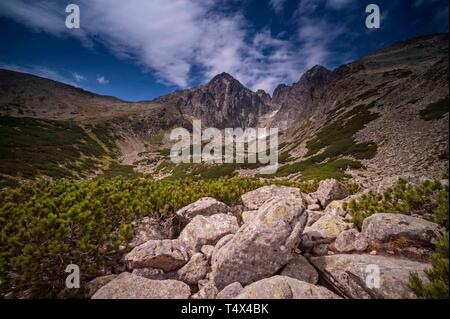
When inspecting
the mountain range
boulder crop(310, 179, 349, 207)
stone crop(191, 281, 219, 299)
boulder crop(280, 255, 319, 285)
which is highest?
the mountain range

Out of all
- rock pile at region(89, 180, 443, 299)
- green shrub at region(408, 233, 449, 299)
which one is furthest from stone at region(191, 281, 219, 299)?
green shrub at region(408, 233, 449, 299)

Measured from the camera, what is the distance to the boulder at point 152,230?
9.67 metres

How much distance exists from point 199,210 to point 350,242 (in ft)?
22.6

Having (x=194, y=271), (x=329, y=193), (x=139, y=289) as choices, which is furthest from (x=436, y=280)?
(x=329, y=193)

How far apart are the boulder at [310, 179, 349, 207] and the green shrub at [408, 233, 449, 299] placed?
35.0 ft

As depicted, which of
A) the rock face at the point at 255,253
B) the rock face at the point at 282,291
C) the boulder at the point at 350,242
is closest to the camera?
the rock face at the point at 282,291

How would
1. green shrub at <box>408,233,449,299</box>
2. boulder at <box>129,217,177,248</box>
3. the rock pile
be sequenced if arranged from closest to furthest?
green shrub at <box>408,233,449,299</box> → the rock pile → boulder at <box>129,217,177,248</box>

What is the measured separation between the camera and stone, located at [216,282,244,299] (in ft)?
22.1

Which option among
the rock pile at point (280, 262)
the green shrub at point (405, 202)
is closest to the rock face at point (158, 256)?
the rock pile at point (280, 262)

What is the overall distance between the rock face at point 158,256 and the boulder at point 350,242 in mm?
6000

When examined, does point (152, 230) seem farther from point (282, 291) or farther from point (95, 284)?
point (282, 291)

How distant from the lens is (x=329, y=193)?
16.7 m

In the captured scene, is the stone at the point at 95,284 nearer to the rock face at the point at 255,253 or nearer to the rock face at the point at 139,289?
the rock face at the point at 139,289

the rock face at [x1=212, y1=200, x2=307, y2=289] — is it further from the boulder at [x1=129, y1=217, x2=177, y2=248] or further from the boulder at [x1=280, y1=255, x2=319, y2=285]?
the boulder at [x1=129, y1=217, x2=177, y2=248]
